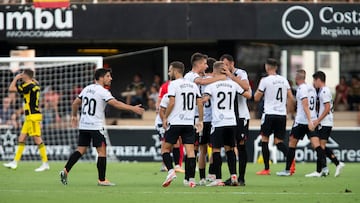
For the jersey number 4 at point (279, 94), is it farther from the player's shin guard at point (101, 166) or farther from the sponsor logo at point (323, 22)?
the sponsor logo at point (323, 22)

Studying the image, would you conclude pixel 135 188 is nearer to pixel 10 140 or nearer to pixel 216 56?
pixel 10 140

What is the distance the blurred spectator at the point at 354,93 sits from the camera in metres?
31.7

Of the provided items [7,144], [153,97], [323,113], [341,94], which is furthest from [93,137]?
[341,94]

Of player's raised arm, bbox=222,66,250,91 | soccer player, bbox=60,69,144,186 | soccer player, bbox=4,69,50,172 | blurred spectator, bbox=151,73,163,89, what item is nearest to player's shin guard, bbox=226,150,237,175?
player's raised arm, bbox=222,66,250,91

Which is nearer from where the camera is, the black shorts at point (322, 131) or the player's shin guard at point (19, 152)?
the black shorts at point (322, 131)

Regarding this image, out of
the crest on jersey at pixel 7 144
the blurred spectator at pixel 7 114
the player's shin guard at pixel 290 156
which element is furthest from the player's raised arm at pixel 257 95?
the blurred spectator at pixel 7 114

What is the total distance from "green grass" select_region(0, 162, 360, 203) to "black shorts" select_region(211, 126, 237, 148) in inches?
30.4

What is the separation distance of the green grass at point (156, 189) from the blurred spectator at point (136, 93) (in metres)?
9.90

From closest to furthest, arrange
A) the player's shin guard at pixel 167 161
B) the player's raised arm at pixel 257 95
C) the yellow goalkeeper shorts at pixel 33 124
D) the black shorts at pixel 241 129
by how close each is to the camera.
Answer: the player's shin guard at pixel 167 161
the black shorts at pixel 241 129
the player's raised arm at pixel 257 95
the yellow goalkeeper shorts at pixel 33 124

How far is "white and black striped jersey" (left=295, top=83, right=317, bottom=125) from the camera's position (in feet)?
64.3

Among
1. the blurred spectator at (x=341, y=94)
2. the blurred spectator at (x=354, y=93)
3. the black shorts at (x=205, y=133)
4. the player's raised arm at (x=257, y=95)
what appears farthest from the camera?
the blurred spectator at (x=354, y=93)

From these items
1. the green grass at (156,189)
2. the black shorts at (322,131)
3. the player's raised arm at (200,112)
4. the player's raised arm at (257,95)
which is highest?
the player's raised arm at (257,95)

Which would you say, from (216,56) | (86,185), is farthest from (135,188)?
(216,56)

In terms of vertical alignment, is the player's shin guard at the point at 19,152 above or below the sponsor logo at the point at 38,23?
below
